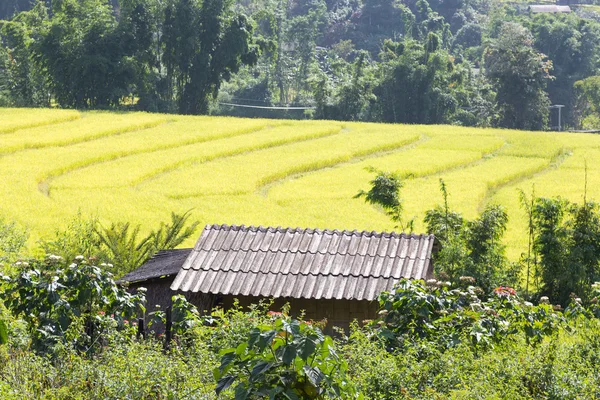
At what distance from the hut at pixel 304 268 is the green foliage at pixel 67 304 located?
1.55m

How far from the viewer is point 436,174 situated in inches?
942

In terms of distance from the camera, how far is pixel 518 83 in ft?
141

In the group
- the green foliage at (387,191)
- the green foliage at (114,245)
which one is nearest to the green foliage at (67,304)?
the green foliage at (114,245)

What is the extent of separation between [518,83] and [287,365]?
4031 centimetres

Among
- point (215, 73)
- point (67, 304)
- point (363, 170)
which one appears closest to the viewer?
point (67, 304)

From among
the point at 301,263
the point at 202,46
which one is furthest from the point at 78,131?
the point at 301,263

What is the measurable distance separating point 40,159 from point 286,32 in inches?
1506

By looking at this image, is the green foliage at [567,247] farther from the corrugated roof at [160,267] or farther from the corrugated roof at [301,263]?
the corrugated roof at [160,267]

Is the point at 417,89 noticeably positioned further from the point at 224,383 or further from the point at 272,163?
the point at 224,383

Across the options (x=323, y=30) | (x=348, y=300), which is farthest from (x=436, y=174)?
(x=323, y=30)

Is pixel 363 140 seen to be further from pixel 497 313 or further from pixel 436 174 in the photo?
pixel 497 313

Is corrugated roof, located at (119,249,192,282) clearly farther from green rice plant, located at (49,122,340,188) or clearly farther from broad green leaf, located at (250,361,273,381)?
green rice plant, located at (49,122,340,188)

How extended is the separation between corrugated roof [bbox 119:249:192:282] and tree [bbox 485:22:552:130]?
3466cm

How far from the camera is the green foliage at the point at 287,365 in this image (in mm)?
4473
